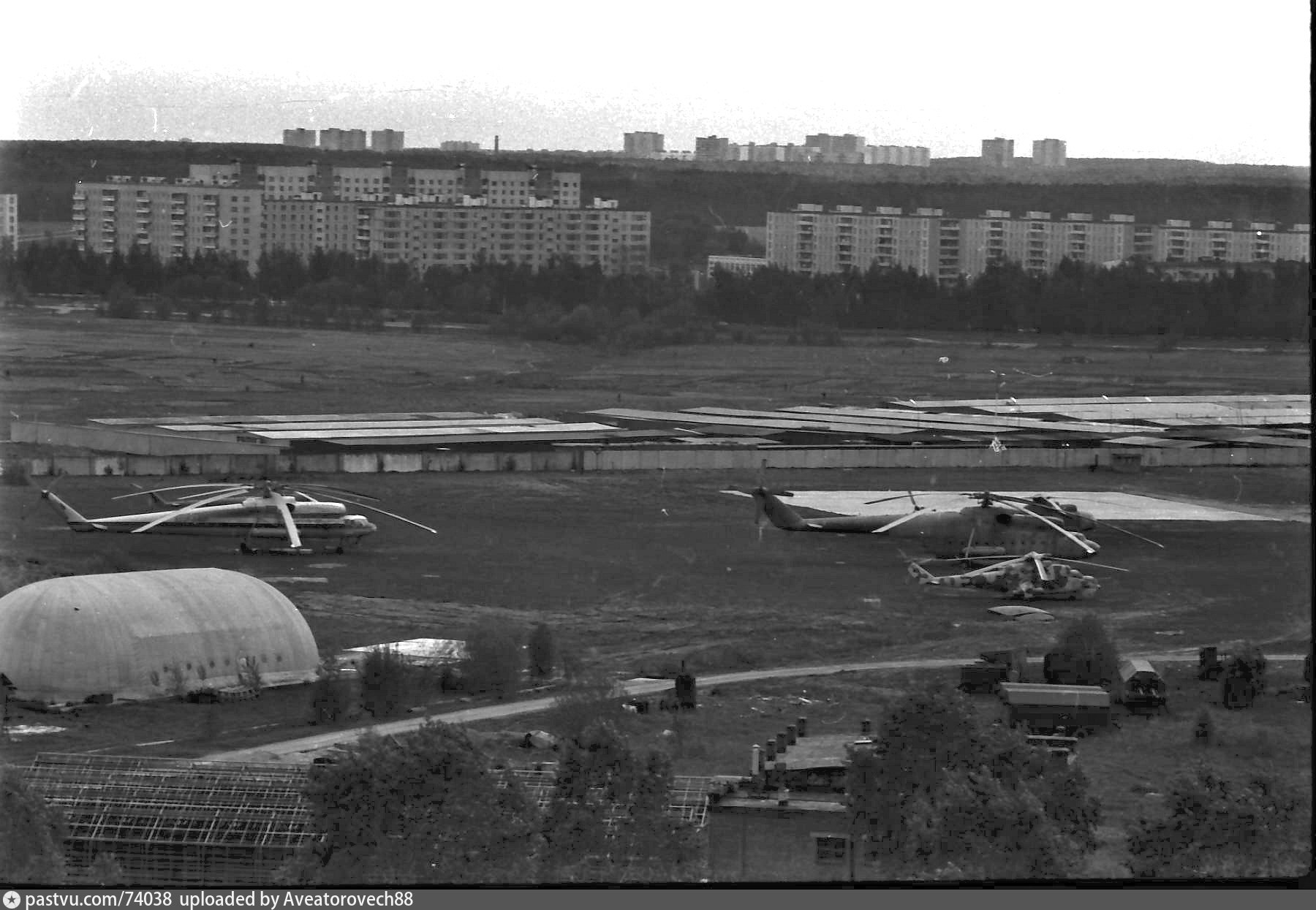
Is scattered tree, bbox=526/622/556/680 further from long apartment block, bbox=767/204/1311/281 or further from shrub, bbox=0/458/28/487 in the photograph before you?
long apartment block, bbox=767/204/1311/281

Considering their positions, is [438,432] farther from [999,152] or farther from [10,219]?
[10,219]

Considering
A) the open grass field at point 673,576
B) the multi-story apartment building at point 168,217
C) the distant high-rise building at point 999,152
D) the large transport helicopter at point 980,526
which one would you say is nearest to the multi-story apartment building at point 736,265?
the distant high-rise building at point 999,152

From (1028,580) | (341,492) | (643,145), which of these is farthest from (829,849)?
(643,145)

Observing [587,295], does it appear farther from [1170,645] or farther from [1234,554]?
[1170,645]

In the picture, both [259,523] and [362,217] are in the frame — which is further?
[362,217]

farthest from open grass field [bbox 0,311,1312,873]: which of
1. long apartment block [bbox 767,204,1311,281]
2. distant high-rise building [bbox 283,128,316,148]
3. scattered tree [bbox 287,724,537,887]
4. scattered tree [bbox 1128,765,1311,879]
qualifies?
long apartment block [bbox 767,204,1311,281]

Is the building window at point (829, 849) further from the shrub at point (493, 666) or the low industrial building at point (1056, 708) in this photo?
the shrub at point (493, 666)
